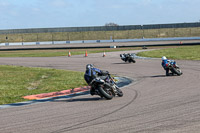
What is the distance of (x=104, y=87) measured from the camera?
12.4m

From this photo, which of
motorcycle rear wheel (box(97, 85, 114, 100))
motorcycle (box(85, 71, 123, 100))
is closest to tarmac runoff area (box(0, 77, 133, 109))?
motorcycle (box(85, 71, 123, 100))

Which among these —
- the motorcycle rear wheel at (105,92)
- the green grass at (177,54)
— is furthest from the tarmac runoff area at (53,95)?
the green grass at (177,54)

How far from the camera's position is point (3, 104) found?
12.1 meters

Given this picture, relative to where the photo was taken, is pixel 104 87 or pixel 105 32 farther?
pixel 105 32

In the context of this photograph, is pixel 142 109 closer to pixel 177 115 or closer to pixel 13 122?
pixel 177 115

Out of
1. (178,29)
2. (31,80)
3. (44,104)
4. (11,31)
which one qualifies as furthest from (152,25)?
(44,104)

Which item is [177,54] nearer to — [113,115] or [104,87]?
[104,87]

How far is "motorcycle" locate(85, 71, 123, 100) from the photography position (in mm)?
12078

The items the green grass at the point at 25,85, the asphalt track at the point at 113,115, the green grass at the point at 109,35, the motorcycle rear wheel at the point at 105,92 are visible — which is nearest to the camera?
the asphalt track at the point at 113,115

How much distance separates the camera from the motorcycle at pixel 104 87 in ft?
39.6

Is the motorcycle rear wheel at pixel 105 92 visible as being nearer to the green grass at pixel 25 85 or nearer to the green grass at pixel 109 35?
the green grass at pixel 25 85

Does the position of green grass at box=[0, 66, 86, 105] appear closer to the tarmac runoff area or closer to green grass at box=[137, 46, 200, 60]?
the tarmac runoff area

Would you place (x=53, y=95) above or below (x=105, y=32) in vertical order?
below

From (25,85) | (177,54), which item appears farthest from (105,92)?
(177,54)
